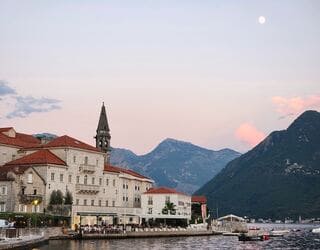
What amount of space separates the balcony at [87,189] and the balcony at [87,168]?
308cm

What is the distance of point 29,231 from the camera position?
303ft

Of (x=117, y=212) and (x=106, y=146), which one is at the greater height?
(x=106, y=146)

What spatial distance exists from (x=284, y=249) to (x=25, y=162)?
51643 millimetres

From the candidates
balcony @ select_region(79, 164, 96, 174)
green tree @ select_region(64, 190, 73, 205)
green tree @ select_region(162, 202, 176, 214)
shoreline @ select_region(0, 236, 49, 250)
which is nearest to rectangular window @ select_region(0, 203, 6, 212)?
green tree @ select_region(64, 190, 73, 205)

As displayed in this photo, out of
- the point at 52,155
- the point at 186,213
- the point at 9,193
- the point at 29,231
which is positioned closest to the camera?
the point at 29,231

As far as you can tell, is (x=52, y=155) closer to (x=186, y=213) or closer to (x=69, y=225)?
(x=69, y=225)

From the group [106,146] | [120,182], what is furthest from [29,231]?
[106,146]

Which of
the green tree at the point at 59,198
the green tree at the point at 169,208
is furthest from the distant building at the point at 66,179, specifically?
the green tree at the point at 169,208

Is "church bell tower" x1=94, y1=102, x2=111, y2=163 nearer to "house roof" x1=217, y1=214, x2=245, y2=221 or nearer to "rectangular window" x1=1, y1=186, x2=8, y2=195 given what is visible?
"house roof" x1=217, y1=214, x2=245, y2=221

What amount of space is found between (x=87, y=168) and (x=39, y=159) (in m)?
13.0

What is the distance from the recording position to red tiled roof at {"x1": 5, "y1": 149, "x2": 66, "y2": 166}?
115125mm

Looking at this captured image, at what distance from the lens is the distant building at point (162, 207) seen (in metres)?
145

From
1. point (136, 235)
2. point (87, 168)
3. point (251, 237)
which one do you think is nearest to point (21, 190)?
point (87, 168)

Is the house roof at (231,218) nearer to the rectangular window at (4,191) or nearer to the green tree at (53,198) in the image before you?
the green tree at (53,198)
